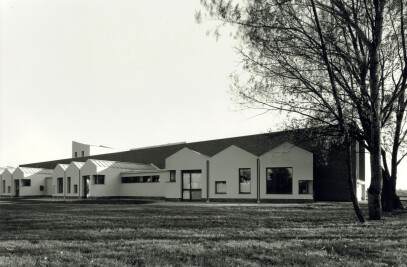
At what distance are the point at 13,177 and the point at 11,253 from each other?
51737mm

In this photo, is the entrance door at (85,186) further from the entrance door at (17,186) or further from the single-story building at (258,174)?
the entrance door at (17,186)

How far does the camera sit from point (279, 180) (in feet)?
102

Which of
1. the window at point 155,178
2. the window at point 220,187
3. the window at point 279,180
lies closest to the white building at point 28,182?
the window at point 155,178

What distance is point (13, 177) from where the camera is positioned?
55.1m

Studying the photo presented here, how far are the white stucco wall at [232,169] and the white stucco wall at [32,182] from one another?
2937cm

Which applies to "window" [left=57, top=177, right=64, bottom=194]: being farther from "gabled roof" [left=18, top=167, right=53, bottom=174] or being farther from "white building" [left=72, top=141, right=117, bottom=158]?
"white building" [left=72, top=141, right=117, bottom=158]

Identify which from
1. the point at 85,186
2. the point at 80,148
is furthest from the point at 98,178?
the point at 80,148

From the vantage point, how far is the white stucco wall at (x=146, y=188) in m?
38.3

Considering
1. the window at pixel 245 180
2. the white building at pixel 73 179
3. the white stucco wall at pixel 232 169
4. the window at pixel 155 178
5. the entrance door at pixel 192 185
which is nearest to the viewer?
the white stucco wall at pixel 232 169

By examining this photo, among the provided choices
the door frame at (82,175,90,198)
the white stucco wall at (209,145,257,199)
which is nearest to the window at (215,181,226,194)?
the white stucco wall at (209,145,257,199)

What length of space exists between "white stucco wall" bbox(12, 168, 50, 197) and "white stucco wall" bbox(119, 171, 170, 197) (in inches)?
657

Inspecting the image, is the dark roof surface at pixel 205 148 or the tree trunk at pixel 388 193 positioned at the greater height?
the dark roof surface at pixel 205 148

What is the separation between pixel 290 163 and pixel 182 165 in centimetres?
910

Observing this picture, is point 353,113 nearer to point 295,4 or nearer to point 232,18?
point 295,4
